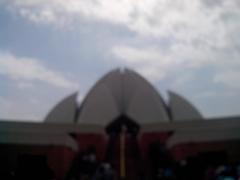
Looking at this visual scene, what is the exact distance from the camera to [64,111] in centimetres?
2428

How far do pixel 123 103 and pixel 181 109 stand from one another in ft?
10.1

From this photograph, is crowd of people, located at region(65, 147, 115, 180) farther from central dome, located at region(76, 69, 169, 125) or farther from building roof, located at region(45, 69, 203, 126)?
building roof, located at region(45, 69, 203, 126)

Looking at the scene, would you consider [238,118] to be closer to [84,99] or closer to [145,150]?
[145,150]

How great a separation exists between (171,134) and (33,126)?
5.41 meters

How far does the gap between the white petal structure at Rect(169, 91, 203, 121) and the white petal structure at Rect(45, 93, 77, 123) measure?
16.9ft

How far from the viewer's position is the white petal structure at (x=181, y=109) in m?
24.1

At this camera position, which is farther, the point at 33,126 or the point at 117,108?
the point at 117,108

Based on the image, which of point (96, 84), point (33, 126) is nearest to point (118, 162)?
point (33, 126)

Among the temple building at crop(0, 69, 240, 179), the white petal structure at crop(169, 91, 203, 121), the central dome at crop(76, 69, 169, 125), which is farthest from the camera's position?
the white petal structure at crop(169, 91, 203, 121)

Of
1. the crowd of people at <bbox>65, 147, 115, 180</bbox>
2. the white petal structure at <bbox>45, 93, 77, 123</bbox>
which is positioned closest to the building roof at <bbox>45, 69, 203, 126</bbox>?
the white petal structure at <bbox>45, 93, 77, 123</bbox>

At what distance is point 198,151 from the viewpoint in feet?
52.9

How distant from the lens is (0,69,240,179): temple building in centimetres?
1573

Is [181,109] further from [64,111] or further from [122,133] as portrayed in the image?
[64,111]

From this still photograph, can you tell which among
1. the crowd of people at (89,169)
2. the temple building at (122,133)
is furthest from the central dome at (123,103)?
the crowd of people at (89,169)
